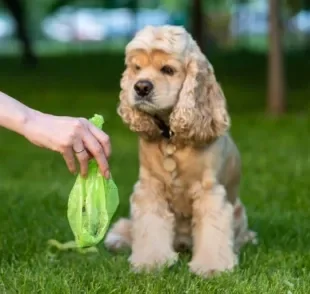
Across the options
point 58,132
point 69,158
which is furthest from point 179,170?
point 58,132

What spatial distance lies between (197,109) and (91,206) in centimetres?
88

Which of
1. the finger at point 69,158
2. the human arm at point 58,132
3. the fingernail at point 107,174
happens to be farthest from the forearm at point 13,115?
the fingernail at point 107,174

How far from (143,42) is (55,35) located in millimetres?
56549

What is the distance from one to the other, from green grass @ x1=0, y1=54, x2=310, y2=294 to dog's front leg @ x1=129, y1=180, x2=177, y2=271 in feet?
0.38

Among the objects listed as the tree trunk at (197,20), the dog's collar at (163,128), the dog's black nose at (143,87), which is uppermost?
the dog's black nose at (143,87)

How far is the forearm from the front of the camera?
4.10 metres

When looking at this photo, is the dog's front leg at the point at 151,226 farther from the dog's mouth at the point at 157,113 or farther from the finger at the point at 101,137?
the finger at the point at 101,137

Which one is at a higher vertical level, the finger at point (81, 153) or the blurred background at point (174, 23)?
the finger at point (81, 153)

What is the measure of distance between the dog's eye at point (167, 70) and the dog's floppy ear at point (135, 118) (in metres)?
0.24

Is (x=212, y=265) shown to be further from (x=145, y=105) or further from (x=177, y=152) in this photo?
(x=145, y=105)

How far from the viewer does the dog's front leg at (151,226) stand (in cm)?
536

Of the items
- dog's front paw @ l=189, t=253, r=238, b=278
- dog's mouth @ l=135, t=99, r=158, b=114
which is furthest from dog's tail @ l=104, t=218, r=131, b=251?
dog's mouth @ l=135, t=99, r=158, b=114

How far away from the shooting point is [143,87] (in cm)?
516

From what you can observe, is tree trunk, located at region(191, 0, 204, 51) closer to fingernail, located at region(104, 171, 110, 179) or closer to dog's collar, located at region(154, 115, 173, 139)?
dog's collar, located at region(154, 115, 173, 139)
